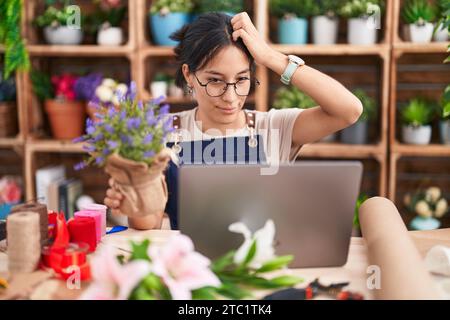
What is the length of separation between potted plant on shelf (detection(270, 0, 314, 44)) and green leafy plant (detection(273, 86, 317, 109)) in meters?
0.28

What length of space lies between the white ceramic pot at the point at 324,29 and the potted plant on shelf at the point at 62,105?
4.70 feet

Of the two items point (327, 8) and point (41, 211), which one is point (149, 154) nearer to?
point (41, 211)

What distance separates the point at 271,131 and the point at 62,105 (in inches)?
67.6

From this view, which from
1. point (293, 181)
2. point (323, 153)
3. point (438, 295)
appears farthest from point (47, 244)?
point (323, 153)

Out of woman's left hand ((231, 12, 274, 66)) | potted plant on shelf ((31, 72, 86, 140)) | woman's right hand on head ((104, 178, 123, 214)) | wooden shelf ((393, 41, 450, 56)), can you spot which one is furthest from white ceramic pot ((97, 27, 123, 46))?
woman's right hand on head ((104, 178, 123, 214))

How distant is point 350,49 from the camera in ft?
9.93

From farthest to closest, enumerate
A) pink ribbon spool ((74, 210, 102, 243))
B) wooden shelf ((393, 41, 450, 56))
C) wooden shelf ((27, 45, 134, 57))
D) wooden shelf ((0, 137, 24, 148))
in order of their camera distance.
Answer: wooden shelf ((0, 137, 24, 148)) < wooden shelf ((27, 45, 134, 57)) < wooden shelf ((393, 41, 450, 56)) < pink ribbon spool ((74, 210, 102, 243))

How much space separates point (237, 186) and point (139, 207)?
0.21m

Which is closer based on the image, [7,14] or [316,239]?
[316,239]

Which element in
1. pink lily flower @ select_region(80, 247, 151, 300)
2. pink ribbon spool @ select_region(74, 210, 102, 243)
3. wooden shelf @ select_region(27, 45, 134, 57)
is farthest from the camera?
wooden shelf @ select_region(27, 45, 134, 57)

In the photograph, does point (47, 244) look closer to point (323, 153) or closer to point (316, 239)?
point (316, 239)

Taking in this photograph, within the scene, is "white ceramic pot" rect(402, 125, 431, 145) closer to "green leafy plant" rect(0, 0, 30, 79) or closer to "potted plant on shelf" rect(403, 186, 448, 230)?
"potted plant on shelf" rect(403, 186, 448, 230)

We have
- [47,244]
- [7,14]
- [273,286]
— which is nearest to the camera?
[273,286]

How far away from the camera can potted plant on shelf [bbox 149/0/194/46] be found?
310cm
